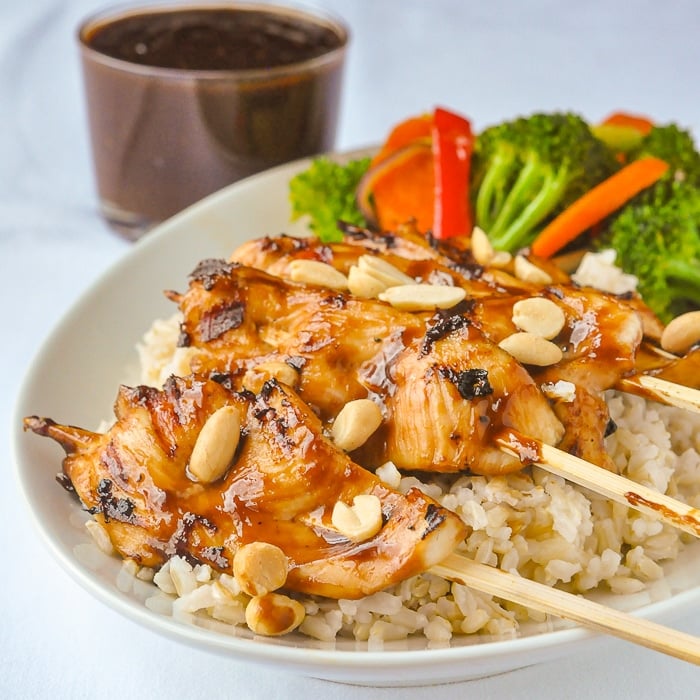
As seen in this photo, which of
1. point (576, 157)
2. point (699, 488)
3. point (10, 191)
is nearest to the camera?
point (699, 488)

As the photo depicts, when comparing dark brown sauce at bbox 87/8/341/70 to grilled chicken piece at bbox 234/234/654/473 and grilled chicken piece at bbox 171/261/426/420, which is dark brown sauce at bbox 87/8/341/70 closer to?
grilled chicken piece at bbox 234/234/654/473

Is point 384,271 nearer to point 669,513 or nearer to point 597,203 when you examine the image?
point 669,513

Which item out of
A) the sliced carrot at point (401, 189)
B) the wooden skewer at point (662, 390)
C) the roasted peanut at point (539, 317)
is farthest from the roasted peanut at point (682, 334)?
the sliced carrot at point (401, 189)

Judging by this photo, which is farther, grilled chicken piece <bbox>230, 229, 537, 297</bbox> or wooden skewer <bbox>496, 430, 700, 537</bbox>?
grilled chicken piece <bbox>230, 229, 537, 297</bbox>

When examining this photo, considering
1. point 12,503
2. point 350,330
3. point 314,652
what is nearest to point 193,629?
point 314,652

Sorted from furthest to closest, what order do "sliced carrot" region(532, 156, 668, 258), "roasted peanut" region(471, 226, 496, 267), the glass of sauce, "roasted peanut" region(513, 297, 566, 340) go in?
the glass of sauce, "sliced carrot" region(532, 156, 668, 258), "roasted peanut" region(471, 226, 496, 267), "roasted peanut" region(513, 297, 566, 340)

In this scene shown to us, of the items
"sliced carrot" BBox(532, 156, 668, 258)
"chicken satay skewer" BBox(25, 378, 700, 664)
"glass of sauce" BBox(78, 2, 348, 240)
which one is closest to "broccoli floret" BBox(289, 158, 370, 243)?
"glass of sauce" BBox(78, 2, 348, 240)

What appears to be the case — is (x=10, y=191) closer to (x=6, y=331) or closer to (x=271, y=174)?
(x=6, y=331)
